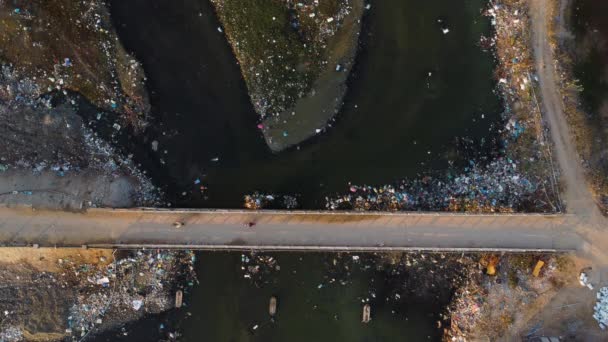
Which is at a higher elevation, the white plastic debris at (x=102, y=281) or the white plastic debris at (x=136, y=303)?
the white plastic debris at (x=102, y=281)

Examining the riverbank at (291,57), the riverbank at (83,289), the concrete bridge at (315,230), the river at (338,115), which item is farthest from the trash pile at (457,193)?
the riverbank at (83,289)

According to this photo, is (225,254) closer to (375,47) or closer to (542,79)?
(375,47)

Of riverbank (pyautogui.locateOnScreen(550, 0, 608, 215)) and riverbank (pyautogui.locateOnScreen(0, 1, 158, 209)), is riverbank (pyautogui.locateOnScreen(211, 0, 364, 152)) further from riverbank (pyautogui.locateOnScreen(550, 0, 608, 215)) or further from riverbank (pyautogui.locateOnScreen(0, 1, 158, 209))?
riverbank (pyautogui.locateOnScreen(550, 0, 608, 215))

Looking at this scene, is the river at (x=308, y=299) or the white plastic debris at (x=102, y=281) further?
the river at (x=308, y=299)

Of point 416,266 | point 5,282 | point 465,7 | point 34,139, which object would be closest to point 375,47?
point 465,7

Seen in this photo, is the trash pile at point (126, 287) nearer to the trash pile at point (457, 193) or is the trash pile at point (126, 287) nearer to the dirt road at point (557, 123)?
the trash pile at point (457, 193)

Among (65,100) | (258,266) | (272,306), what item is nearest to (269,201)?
(258,266)
